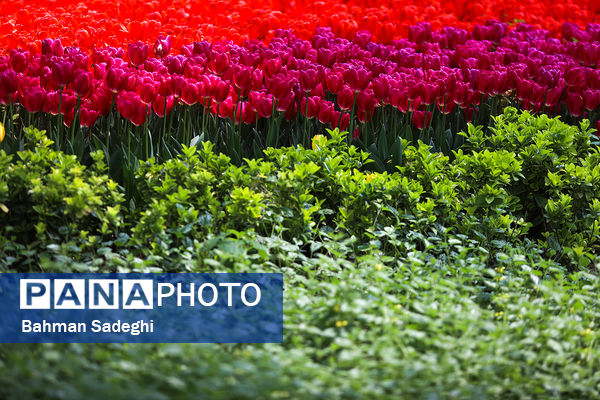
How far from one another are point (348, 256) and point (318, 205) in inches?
Answer: 14.3

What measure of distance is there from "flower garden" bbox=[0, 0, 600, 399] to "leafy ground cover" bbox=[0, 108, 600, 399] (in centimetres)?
1

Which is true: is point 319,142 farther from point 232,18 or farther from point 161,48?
point 232,18

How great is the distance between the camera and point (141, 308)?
274cm

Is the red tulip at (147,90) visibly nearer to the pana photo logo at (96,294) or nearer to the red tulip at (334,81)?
the red tulip at (334,81)

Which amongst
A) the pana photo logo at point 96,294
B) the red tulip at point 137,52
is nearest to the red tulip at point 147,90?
the red tulip at point 137,52

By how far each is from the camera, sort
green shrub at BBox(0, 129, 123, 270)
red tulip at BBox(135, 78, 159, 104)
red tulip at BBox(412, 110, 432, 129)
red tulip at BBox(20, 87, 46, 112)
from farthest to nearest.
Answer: red tulip at BBox(412, 110, 432, 129), red tulip at BBox(135, 78, 159, 104), red tulip at BBox(20, 87, 46, 112), green shrub at BBox(0, 129, 123, 270)

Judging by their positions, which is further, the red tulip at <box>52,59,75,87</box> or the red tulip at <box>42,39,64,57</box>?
the red tulip at <box>42,39,64,57</box>

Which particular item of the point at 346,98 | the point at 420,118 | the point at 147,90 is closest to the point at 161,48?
the point at 147,90

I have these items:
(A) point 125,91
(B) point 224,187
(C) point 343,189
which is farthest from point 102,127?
(C) point 343,189

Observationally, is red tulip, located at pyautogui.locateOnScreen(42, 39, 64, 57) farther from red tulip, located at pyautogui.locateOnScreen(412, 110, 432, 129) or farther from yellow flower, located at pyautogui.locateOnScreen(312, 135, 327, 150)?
red tulip, located at pyautogui.locateOnScreen(412, 110, 432, 129)

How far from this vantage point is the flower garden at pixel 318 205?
234cm

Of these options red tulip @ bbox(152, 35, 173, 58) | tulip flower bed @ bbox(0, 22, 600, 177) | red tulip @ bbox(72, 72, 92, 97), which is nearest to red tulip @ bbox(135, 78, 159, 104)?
tulip flower bed @ bbox(0, 22, 600, 177)

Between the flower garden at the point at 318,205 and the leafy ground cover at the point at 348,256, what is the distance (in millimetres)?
12

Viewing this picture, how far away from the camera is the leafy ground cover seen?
2238 mm
